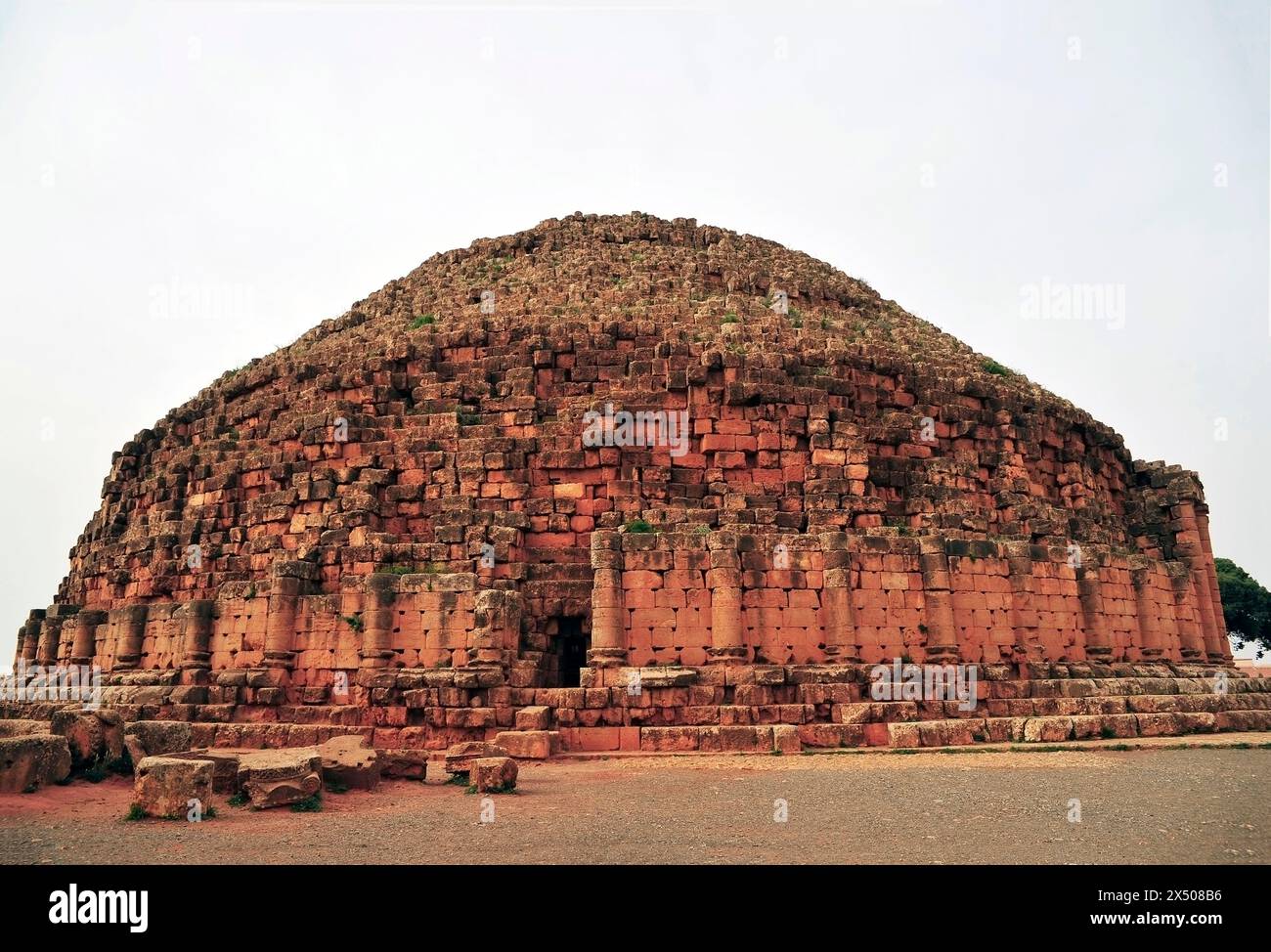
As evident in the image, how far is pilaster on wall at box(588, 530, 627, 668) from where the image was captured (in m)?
16.6

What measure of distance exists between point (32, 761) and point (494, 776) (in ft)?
18.8

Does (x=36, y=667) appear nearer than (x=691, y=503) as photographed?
No

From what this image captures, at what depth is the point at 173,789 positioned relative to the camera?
10273 mm

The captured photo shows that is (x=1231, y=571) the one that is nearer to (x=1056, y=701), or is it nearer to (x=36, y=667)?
(x=1056, y=701)

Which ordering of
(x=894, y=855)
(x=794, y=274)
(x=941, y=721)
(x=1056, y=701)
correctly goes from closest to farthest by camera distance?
(x=894, y=855)
(x=941, y=721)
(x=1056, y=701)
(x=794, y=274)

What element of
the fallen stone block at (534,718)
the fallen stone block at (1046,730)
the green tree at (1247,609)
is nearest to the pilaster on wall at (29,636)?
the fallen stone block at (534,718)

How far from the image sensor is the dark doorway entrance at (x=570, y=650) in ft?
59.2

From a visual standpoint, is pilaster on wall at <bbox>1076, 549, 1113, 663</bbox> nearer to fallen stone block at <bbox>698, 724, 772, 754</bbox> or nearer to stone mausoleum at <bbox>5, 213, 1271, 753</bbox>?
stone mausoleum at <bbox>5, 213, 1271, 753</bbox>

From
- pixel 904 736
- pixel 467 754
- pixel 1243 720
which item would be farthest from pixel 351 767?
pixel 1243 720

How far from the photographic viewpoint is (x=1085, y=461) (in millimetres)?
25453

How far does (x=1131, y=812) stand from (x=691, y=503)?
1046 centimetres

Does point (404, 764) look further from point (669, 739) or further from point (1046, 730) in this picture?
point (1046, 730)

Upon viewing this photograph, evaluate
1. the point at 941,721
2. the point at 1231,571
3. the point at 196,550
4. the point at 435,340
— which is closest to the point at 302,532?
the point at 196,550

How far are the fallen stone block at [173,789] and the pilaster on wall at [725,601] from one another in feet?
28.9
